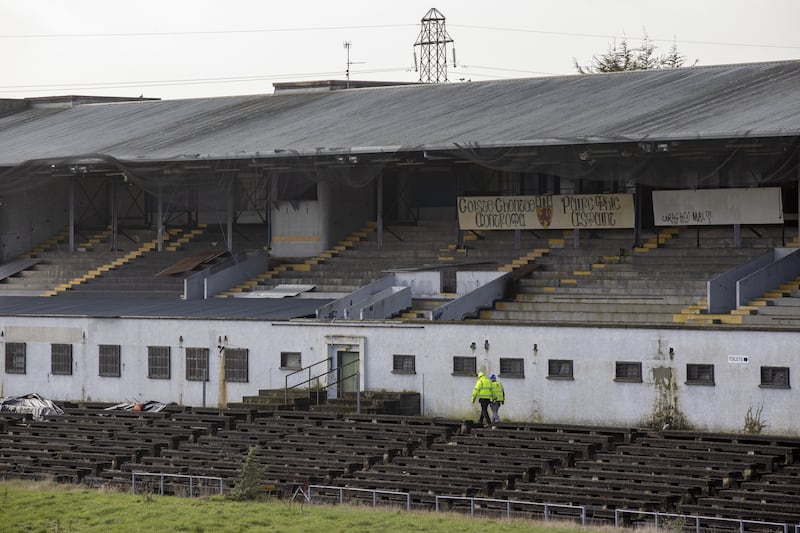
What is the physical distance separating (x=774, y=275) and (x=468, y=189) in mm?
14265

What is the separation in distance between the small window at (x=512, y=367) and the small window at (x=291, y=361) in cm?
672

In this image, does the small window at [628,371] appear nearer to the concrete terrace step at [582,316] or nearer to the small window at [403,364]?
the concrete terrace step at [582,316]

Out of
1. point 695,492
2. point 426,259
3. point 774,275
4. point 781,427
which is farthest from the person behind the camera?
point 426,259

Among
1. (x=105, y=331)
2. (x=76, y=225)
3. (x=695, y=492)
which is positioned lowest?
(x=695, y=492)

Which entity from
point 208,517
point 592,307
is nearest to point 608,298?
point 592,307

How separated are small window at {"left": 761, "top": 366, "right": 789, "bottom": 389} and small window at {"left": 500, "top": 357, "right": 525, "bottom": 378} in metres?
6.79

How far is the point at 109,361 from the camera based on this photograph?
5203 centimetres

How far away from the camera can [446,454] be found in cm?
3728

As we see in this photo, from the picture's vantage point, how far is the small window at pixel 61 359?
52.7 metres

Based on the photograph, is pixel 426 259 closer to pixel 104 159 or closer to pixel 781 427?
pixel 104 159

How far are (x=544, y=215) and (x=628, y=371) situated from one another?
1384cm

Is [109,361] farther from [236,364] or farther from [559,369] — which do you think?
[559,369]

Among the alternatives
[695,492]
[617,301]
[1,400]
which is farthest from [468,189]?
[695,492]

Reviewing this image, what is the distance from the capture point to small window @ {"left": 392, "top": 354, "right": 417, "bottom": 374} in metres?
46.3
